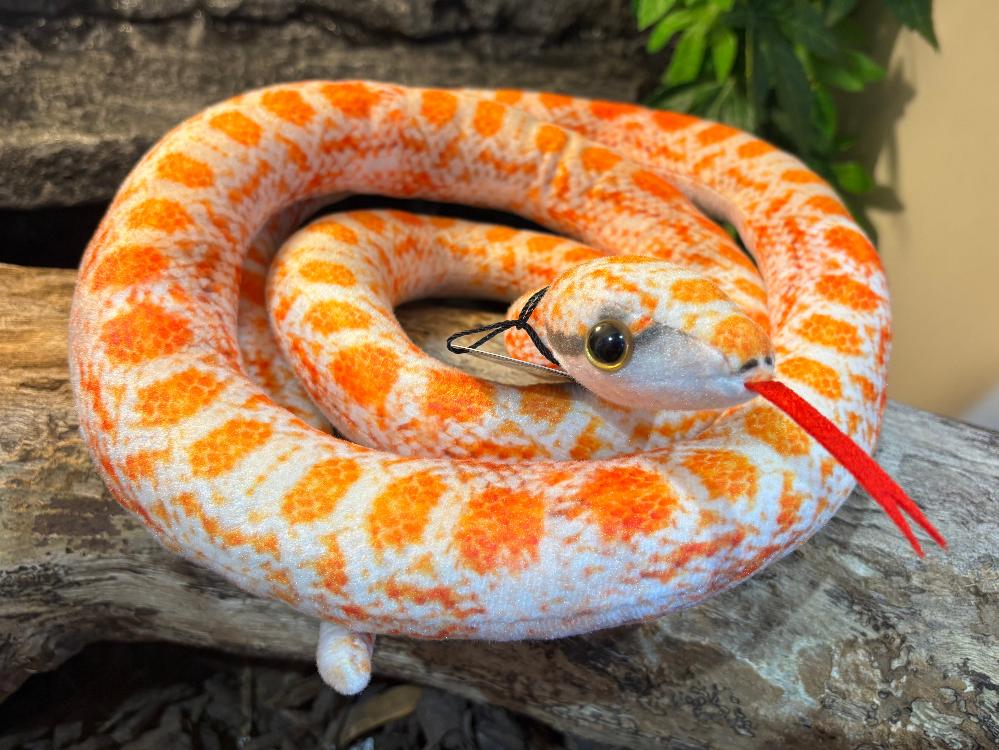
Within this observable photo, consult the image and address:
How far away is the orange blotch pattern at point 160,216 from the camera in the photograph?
6.70 feet

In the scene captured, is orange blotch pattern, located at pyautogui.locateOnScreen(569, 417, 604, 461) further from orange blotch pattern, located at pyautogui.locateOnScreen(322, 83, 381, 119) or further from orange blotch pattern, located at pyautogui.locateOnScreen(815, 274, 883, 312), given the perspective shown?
orange blotch pattern, located at pyautogui.locateOnScreen(322, 83, 381, 119)

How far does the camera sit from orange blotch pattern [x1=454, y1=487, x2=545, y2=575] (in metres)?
1.46

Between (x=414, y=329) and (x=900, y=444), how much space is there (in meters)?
1.79

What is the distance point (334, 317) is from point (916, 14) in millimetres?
2912

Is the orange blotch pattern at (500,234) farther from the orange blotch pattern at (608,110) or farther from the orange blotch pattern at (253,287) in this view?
the orange blotch pattern at (253,287)

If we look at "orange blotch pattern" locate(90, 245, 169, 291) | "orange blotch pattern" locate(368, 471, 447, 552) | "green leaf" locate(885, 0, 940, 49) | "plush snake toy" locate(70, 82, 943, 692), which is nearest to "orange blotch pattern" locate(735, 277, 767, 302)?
→ "plush snake toy" locate(70, 82, 943, 692)

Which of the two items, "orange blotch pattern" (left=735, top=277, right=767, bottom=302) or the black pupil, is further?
"orange blotch pattern" (left=735, top=277, right=767, bottom=302)

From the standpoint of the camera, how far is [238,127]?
2369 millimetres

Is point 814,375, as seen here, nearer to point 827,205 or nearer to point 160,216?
point 827,205

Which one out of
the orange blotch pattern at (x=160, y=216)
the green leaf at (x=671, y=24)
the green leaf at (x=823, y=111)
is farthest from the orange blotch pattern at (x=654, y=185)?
the orange blotch pattern at (x=160, y=216)

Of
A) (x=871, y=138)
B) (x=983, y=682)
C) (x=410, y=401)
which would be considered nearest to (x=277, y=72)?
(x=410, y=401)

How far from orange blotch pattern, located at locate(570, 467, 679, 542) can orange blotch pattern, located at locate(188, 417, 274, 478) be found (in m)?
0.75

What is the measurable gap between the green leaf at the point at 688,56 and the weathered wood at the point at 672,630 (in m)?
2.36

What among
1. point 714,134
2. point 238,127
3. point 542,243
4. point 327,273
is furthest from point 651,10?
point 327,273
